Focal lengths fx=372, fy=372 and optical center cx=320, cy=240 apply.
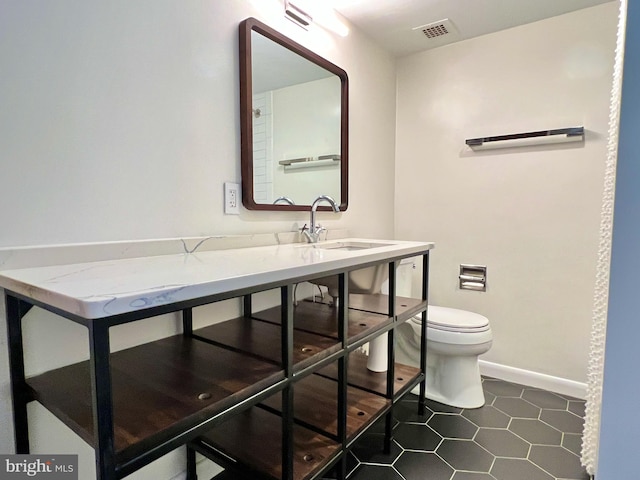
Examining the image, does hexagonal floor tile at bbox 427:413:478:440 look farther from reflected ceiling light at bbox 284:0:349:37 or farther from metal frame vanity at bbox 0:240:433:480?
reflected ceiling light at bbox 284:0:349:37

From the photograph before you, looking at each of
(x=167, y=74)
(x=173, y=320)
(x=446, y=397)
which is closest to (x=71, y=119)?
(x=167, y=74)

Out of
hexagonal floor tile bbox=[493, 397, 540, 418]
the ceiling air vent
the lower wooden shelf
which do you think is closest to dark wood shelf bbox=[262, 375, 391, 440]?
the lower wooden shelf

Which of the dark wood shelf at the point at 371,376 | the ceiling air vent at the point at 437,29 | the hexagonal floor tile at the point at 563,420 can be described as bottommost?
the hexagonal floor tile at the point at 563,420

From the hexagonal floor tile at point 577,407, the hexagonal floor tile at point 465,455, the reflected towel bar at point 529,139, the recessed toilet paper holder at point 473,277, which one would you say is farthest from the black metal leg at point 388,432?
the reflected towel bar at point 529,139

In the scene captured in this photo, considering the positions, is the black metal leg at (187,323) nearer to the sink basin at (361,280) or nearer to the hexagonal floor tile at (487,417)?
the sink basin at (361,280)

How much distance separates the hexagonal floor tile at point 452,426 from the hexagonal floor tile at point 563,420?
0.40 metres

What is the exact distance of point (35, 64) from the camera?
3.20ft

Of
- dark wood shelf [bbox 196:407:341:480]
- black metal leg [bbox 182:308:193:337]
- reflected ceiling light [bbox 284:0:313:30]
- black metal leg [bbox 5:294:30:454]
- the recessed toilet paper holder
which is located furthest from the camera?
the recessed toilet paper holder

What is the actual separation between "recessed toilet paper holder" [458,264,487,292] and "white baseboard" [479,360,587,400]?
48cm

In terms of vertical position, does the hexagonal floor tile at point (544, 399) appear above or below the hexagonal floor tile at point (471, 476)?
below

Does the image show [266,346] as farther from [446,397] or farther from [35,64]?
[446,397]

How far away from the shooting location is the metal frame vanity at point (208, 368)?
2.33 feet

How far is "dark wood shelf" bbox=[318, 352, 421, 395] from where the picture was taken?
5.40ft

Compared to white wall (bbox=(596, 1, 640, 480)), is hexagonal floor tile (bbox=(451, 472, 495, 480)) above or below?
below
